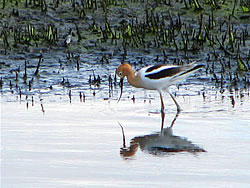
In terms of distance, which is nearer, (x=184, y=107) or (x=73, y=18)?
(x=184, y=107)

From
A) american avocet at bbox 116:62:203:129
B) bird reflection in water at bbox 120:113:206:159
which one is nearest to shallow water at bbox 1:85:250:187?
bird reflection in water at bbox 120:113:206:159

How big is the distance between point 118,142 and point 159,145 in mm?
438

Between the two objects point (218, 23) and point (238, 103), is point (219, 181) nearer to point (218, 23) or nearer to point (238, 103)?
point (238, 103)

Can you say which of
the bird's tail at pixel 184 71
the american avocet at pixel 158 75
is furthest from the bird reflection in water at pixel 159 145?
the bird's tail at pixel 184 71

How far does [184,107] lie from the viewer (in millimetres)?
9047

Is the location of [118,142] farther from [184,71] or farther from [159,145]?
[184,71]

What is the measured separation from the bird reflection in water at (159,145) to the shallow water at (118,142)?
11mm

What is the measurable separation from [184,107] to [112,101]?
1.18 meters

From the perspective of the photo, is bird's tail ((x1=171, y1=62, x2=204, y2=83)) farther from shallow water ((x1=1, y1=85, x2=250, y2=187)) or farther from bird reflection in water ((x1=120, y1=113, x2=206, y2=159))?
bird reflection in water ((x1=120, y1=113, x2=206, y2=159))

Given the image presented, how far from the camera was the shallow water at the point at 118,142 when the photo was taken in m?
5.21

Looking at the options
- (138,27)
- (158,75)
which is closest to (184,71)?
(158,75)

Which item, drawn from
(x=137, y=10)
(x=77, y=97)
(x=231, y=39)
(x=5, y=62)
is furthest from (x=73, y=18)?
(x=77, y=97)

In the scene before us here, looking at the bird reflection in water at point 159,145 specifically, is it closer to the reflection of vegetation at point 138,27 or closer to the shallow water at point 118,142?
the shallow water at point 118,142

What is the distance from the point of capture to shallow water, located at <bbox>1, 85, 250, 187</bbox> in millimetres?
5207
